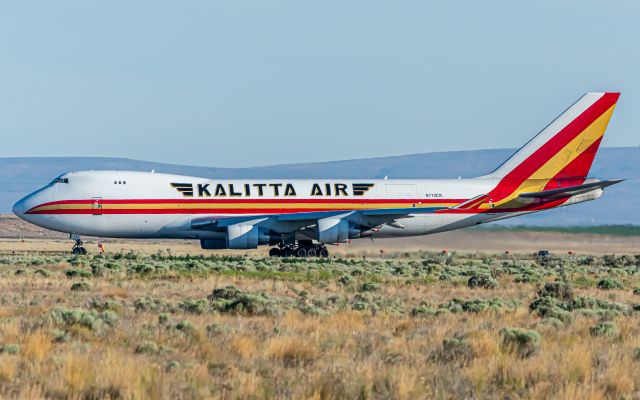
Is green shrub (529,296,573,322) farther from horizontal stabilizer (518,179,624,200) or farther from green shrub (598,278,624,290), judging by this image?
horizontal stabilizer (518,179,624,200)

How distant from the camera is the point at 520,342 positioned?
16406 mm

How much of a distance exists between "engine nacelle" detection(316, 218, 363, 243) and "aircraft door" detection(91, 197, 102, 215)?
1041 centimetres

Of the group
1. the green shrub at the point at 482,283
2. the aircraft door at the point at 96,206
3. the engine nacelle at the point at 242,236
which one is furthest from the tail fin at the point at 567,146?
the green shrub at the point at 482,283

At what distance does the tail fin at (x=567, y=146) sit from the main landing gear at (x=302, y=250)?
35.5 ft

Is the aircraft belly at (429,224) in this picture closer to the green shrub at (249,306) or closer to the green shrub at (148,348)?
the green shrub at (249,306)

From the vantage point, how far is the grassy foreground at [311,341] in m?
12.4

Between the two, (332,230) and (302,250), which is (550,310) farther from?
(302,250)

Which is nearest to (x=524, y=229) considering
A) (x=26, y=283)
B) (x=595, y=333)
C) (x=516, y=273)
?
(x=516, y=273)

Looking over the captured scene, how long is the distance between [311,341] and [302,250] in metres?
35.2

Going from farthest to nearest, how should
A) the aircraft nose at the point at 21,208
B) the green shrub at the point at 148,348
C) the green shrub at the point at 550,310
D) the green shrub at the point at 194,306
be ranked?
the aircraft nose at the point at 21,208 → the green shrub at the point at 194,306 → the green shrub at the point at 550,310 → the green shrub at the point at 148,348

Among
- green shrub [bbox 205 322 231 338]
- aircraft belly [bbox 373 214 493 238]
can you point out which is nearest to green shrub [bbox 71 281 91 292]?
green shrub [bbox 205 322 231 338]

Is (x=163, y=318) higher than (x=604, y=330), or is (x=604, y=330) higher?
(x=163, y=318)

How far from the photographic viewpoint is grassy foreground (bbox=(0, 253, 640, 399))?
12398mm

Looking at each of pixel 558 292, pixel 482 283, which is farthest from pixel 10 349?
pixel 482 283
